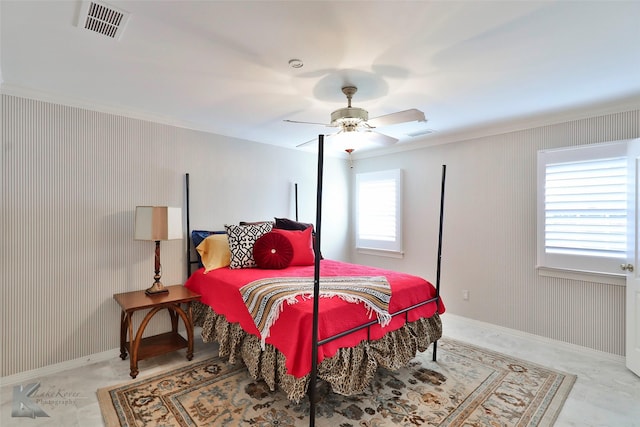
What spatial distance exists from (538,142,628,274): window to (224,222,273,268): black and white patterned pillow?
3.13 m

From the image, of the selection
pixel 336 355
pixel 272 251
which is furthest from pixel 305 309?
pixel 272 251

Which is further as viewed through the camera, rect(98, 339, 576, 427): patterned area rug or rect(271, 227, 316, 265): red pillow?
rect(271, 227, 316, 265): red pillow

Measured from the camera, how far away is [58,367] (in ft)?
9.06

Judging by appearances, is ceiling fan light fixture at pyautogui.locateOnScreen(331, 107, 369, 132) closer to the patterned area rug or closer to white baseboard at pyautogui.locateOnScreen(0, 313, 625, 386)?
the patterned area rug

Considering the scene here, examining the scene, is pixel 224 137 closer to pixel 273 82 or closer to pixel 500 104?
pixel 273 82

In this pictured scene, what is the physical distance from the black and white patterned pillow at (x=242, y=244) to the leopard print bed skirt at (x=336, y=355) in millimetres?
547

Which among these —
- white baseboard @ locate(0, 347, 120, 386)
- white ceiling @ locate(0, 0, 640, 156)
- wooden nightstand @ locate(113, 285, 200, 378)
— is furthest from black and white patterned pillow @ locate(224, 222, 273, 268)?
white baseboard @ locate(0, 347, 120, 386)

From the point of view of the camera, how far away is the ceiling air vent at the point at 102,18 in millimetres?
1612

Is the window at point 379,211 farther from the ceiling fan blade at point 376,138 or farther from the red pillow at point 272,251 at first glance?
the red pillow at point 272,251

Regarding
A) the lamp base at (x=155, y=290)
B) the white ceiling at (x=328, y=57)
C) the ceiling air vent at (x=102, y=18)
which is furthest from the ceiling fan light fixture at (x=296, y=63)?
the lamp base at (x=155, y=290)

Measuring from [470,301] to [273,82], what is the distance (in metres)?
3.53

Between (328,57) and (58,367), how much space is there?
3449mm

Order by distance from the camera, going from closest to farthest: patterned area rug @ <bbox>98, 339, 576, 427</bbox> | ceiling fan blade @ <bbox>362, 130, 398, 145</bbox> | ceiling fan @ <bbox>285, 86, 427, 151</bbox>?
1. patterned area rug @ <bbox>98, 339, 576, 427</bbox>
2. ceiling fan @ <bbox>285, 86, 427, 151</bbox>
3. ceiling fan blade @ <bbox>362, 130, 398, 145</bbox>

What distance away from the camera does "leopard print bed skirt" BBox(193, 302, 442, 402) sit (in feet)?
6.82
